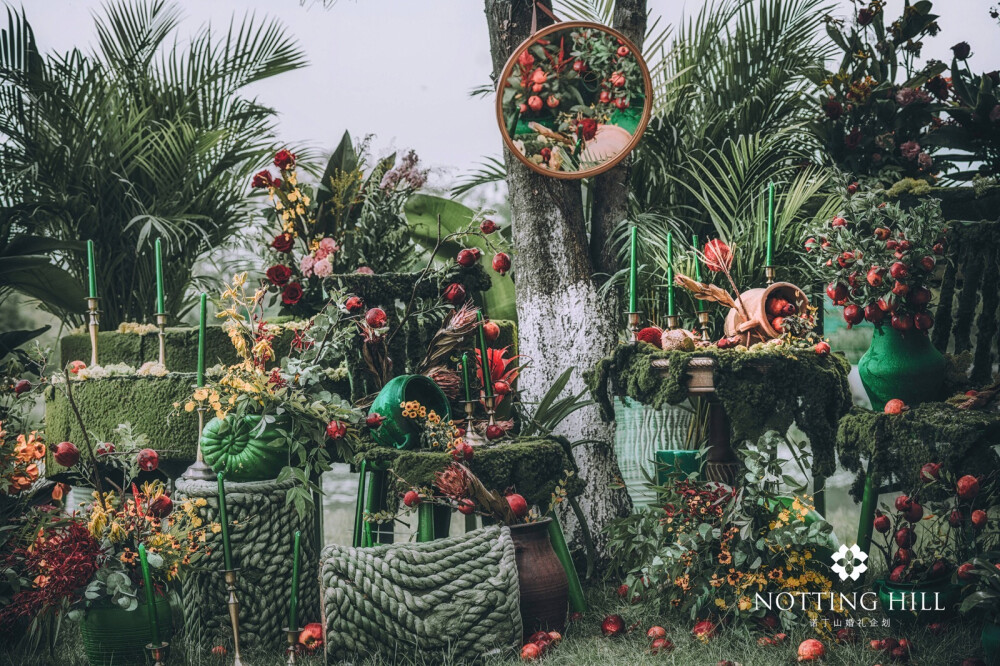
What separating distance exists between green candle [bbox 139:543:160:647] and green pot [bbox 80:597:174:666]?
0.04 metres

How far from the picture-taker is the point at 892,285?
3096 millimetres

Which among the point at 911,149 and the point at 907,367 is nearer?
the point at 907,367

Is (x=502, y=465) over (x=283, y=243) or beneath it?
beneath

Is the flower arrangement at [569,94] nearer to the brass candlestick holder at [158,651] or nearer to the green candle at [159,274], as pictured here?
the green candle at [159,274]

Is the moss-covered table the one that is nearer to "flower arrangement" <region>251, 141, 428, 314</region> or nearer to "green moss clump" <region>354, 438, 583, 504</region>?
"green moss clump" <region>354, 438, 583, 504</region>

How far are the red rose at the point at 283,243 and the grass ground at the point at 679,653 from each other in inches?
63.7

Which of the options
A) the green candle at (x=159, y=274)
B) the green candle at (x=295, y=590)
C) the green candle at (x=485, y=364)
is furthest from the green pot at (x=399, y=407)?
the green candle at (x=159, y=274)

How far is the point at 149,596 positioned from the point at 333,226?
1.88 metres

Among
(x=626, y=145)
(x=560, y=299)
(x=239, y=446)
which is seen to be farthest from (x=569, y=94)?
(x=239, y=446)

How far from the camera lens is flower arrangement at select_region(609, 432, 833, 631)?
3047 mm

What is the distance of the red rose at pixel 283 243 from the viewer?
3812 millimetres

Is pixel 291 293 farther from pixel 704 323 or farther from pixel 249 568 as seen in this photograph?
pixel 704 323

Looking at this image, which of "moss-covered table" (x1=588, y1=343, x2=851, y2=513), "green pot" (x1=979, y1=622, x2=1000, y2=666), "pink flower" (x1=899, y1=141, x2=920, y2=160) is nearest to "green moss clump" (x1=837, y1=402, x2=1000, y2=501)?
"moss-covered table" (x1=588, y1=343, x2=851, y2=513)

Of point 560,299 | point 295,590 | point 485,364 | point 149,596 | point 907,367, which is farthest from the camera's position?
point 560,299
